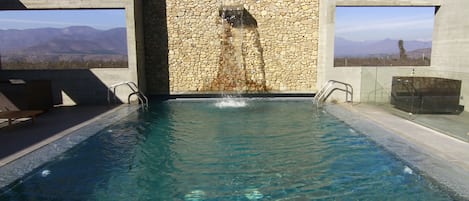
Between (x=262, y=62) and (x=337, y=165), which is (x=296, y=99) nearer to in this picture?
(x=262, y=62)

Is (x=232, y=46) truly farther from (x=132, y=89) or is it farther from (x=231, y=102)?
(x=132, y=89)

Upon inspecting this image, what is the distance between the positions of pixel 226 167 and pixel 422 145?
363 centimetres

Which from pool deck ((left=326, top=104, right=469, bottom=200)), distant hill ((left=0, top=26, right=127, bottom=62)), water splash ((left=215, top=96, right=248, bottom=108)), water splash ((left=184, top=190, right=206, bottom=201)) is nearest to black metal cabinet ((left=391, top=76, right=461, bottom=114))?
pool deck ((left=326, top=104, right=469, bottom=200))

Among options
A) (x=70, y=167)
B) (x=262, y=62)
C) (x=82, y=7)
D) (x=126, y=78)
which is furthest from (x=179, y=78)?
A: (x=70, y=167)

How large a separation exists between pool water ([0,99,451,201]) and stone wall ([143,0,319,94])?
447cm

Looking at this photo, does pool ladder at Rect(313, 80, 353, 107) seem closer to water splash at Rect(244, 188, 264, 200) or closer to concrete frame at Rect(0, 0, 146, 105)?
concrete frame at Rect(0, 0, 146, 105)

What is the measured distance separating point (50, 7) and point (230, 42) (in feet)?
20.5

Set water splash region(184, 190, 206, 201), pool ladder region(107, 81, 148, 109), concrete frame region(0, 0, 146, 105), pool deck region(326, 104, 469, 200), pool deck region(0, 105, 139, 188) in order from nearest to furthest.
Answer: water splash region(184, 190, 206, 201), pool deck region(326, 104, 469, 200), pool deck region(0, 105, 139, 188), concrete frame region(0, 0, 146, 105), pool ladder region(107, 81, 148, 109)

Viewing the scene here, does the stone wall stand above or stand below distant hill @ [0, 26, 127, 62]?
below

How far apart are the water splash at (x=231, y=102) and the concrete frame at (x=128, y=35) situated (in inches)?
115

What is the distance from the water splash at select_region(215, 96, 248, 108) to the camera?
37.3ft

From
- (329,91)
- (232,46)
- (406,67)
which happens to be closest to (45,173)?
(232,46)

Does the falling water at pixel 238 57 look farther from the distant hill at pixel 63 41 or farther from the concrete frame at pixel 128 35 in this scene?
the distant hill at pixel 63 41

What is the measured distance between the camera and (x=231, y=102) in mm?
12117
